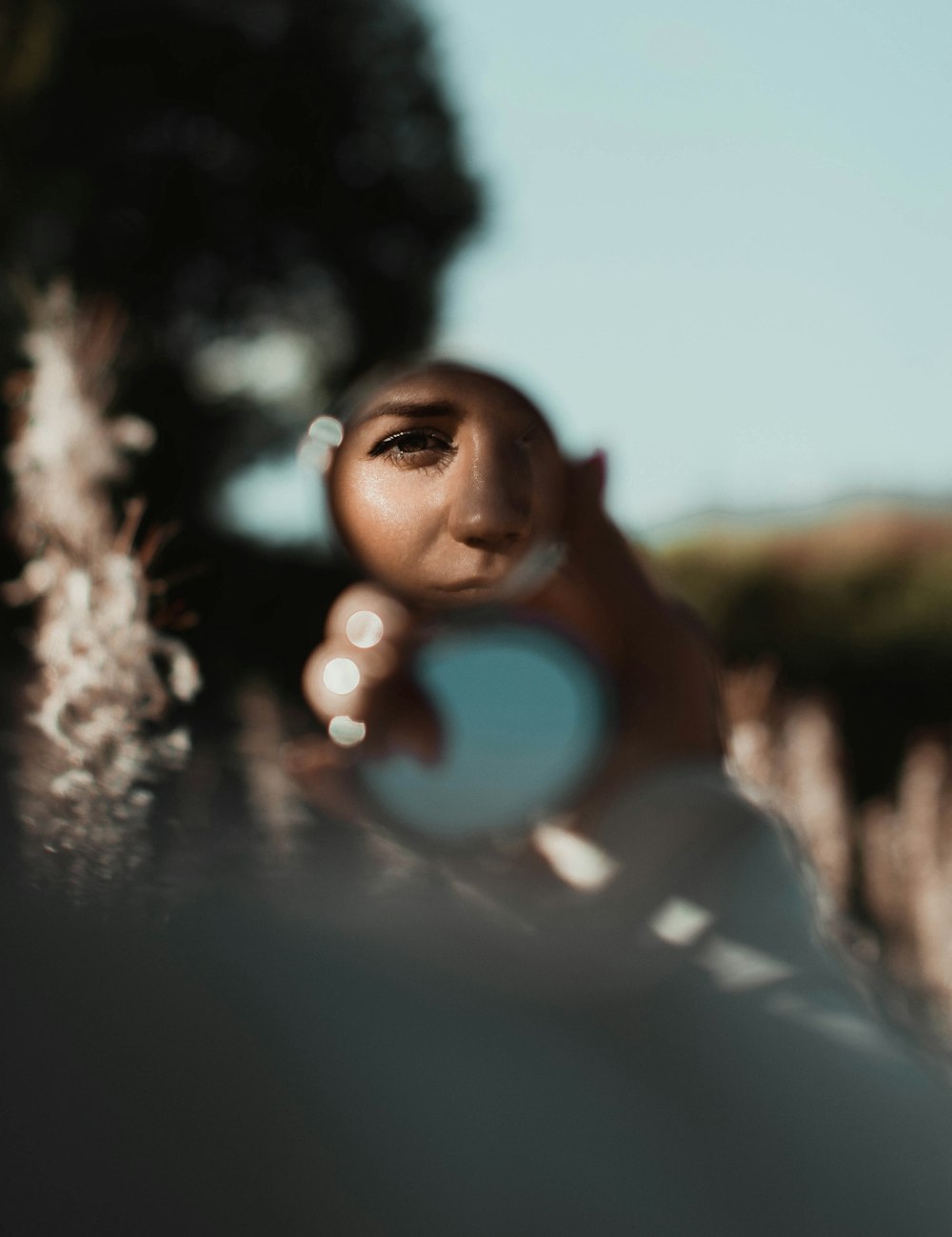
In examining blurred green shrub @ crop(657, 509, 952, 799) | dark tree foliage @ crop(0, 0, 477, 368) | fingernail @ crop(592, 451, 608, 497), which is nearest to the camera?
fingernail @ crop(592, 451, 608, 497)

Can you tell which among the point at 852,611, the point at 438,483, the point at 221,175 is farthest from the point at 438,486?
the point at 221,175

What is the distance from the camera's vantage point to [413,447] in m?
0.54

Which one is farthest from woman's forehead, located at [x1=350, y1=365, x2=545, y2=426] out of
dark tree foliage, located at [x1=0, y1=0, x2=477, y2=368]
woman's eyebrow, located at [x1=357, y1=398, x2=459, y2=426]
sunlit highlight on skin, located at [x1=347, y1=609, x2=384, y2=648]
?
dark tree foliage, located at [x1=0, y1=0, x2=477, y2=368]

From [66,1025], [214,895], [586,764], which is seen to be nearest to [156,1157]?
[66,1025]

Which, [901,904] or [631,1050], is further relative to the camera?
[901,904]

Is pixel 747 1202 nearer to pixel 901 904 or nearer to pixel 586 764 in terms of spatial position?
pixel 586 764

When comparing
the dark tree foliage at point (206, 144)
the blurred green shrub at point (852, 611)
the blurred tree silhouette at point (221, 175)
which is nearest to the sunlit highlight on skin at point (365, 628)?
the blurred tree silhouette at point (221, 175)

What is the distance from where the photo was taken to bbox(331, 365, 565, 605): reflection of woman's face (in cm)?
52

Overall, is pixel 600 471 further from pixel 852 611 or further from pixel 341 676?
pixel 852 611

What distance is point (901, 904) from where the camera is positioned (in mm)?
4898

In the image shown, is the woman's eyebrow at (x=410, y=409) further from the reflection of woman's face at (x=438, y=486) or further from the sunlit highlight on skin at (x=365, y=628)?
the sunlit highlight on skin at (x=365, y=628)

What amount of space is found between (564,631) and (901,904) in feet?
15.8

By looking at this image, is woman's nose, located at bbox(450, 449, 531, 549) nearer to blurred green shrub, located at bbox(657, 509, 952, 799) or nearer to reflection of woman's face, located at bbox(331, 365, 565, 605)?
reflection of woman's face, located at bbox(331, 365, 565, 605)

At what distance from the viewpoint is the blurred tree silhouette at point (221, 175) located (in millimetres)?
7223
